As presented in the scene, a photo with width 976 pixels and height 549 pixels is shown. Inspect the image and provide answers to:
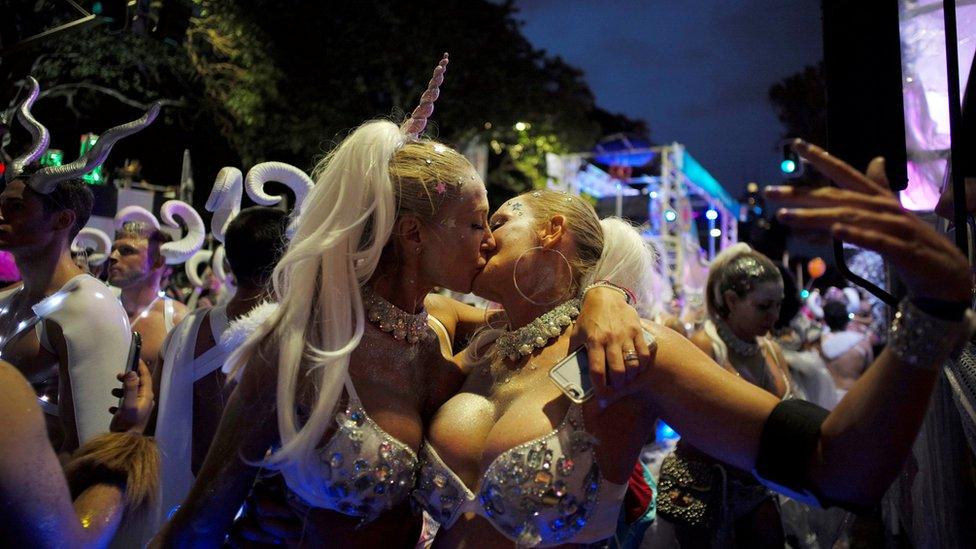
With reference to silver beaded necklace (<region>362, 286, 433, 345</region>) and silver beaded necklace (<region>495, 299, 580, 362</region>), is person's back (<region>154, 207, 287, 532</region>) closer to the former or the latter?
silver beaded necklace (<region>362, 286, 433, 345</region>)

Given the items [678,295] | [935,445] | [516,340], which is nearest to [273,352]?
[516,340]

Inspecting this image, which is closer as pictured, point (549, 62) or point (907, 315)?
point (907, 315)

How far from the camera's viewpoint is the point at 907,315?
1231 mm

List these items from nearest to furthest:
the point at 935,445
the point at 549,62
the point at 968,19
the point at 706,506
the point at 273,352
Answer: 1. the point at 273,352
2. the point at 935,445
3. the point at 968,19
4. the point at 706,506
5. the point at 549,62

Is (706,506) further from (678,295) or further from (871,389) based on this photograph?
(678,295)

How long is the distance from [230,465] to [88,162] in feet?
5.34

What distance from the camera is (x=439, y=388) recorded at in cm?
213

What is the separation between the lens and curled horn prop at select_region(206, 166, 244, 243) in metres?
3.28

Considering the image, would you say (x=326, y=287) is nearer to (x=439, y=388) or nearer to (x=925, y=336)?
(x=439, y=388)

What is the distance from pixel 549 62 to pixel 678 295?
6521 mm

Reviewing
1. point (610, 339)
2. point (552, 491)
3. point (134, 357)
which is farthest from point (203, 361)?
point (610, 339)

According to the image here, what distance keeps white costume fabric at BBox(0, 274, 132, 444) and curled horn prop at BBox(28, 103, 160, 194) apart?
0.43 metres

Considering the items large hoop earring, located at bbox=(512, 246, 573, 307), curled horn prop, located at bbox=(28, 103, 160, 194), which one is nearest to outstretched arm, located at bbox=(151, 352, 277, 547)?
large hoop earring, located at bbox=(512, 246, 573, 307)

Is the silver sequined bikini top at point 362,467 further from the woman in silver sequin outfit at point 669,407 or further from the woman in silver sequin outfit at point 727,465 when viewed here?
the woman in silver sequin outfit at point 727,465
